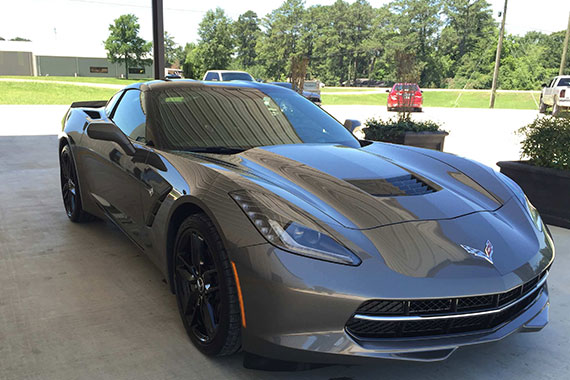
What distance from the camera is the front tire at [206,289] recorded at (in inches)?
83.9

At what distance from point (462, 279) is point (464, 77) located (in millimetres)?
64252

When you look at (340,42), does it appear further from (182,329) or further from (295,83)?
(182,329)

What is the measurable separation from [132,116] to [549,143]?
3909 mm

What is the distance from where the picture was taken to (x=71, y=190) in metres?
4.48

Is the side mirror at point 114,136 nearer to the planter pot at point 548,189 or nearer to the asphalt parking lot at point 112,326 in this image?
the asphalt parking lot at point 112,326

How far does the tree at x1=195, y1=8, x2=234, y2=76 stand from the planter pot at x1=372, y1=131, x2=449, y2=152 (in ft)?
176

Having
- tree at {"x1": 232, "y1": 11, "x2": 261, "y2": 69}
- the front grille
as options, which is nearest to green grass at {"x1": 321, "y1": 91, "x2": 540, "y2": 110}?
the front grille

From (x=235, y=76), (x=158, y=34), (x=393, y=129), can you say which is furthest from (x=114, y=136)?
(x=235, y=76)

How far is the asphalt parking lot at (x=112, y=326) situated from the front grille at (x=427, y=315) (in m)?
0.12

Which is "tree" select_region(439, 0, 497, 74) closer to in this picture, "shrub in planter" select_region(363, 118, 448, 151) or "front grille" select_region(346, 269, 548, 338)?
"shrub in planter" select_region(363, 118, 448, 151)

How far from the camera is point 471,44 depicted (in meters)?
73.1

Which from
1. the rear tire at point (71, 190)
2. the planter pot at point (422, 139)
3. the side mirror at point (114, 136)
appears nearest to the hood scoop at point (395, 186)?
the side mirror at point (114, 136)

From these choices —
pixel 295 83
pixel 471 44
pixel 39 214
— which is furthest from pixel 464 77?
pixel 39 214

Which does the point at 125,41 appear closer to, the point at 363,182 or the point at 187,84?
the point at 187,84
